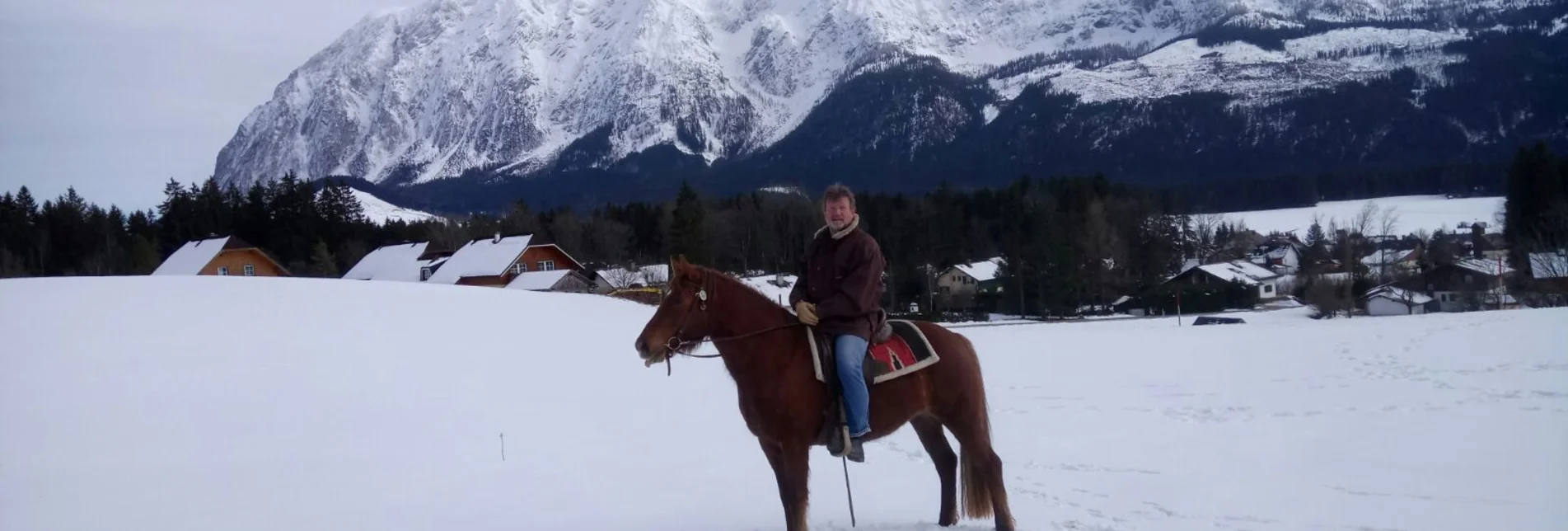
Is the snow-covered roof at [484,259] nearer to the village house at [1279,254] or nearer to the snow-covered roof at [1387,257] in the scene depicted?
the snow-covered roof at [1387,257]

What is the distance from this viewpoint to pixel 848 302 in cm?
566

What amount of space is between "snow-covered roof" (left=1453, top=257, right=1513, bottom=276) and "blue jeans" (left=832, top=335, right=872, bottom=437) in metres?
51.0

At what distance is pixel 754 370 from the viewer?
564cm

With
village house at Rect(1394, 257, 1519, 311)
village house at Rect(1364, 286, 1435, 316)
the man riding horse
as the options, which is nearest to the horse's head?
the man riding horse

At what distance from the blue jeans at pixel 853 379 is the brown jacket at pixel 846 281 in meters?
0.07

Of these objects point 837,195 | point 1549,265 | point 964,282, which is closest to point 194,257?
point 964,282

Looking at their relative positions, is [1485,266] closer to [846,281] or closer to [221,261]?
[846,281]

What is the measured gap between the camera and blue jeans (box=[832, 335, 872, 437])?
5.66m

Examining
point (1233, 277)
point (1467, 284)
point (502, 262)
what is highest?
point (502, 262)

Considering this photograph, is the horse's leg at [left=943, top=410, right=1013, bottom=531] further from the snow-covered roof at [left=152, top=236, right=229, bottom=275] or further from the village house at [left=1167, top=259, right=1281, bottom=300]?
the village house at [left=1167, top=259, right=1281, bottom=300]

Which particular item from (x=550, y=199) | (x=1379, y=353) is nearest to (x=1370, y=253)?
(x=1379, y=353)

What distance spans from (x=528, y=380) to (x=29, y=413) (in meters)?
6.48

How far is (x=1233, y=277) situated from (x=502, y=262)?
4633 centimetres

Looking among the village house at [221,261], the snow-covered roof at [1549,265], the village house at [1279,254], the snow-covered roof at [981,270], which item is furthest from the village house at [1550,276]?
the village house at [221,261]
